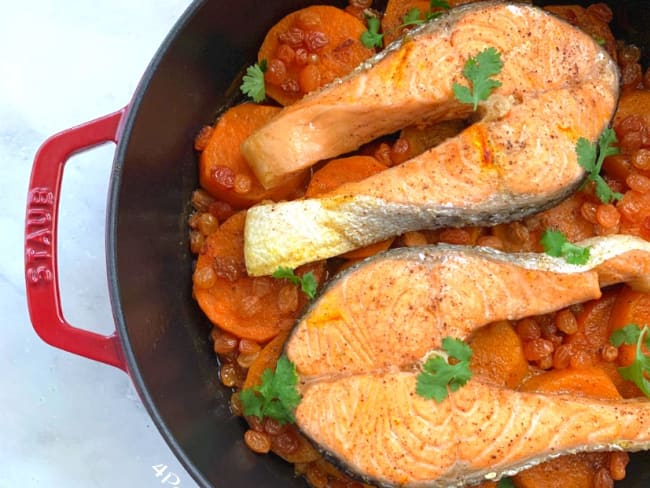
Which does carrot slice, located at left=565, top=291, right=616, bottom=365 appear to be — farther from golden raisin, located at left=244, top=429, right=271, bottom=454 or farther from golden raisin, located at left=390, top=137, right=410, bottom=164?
golden raisin, located at left=244, top=429, right=271, bottom=454

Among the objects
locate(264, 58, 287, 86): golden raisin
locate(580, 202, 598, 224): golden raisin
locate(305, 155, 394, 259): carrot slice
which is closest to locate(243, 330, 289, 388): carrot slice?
locate(305, 155, 394, 259): carrot slice

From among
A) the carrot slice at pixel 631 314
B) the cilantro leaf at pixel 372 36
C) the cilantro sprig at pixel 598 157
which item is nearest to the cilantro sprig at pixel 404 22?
the cilantro leaf at pixel 372 36

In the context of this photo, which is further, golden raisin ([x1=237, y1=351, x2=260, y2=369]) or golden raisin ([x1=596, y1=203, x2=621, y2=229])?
golden raisin ([x1=237, y1=351, x2=260, y2=369])

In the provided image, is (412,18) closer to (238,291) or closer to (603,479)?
(238,291)

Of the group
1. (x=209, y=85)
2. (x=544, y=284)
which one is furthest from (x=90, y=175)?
(x=544, y=284)

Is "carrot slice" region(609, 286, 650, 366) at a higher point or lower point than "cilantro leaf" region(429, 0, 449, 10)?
lower

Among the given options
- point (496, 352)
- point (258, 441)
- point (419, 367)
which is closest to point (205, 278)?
point (258, 441)

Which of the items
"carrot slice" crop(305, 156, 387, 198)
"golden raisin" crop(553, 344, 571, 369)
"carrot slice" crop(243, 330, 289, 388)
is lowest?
"golden raisin" crop(553, 344, 571, 369)

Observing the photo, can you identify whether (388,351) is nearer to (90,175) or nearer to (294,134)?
(294,134)
